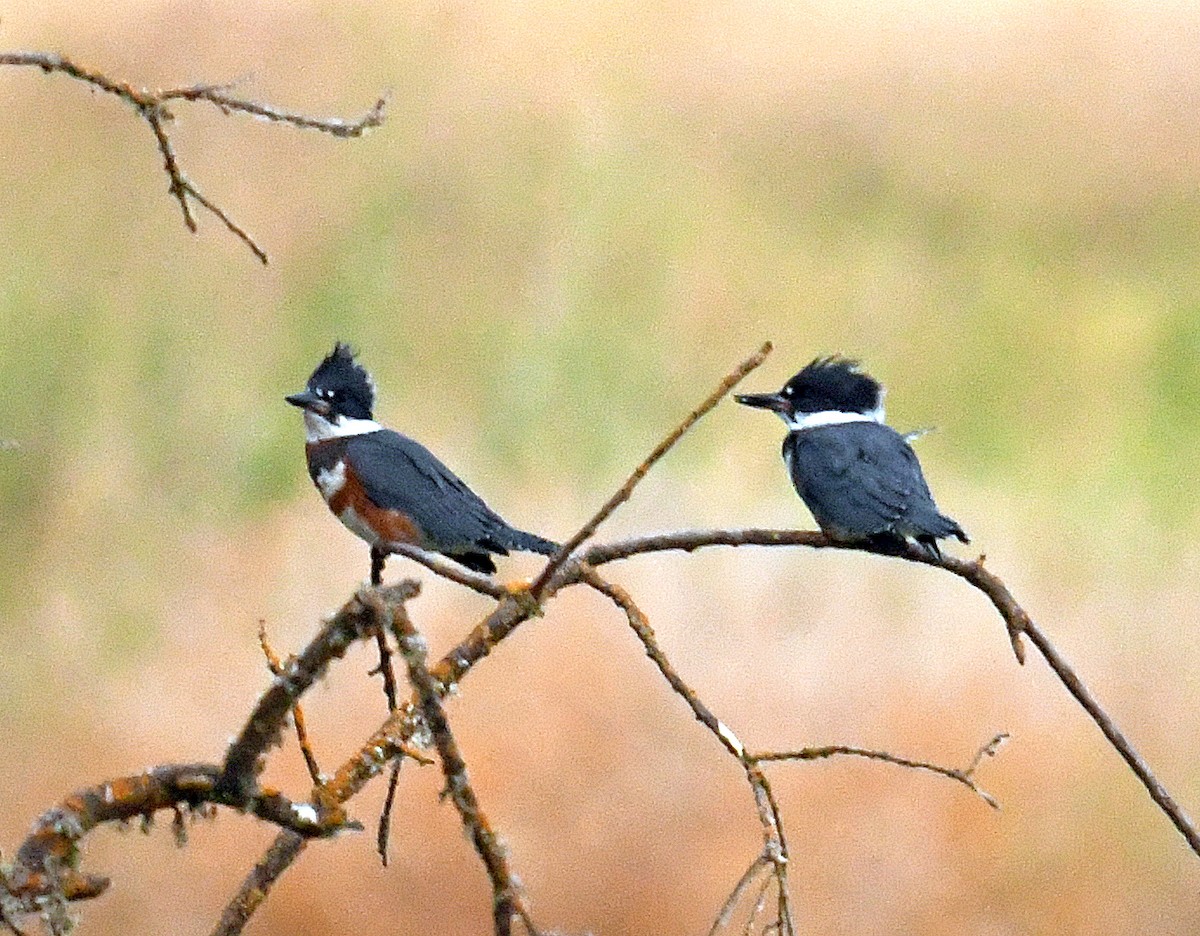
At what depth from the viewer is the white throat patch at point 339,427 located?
193cm

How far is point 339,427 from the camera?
194 cm

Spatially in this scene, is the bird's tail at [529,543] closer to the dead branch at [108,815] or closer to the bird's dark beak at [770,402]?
the bird's dark beak at [770,402]

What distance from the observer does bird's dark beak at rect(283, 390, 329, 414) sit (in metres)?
1.88

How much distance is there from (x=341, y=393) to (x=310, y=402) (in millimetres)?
52

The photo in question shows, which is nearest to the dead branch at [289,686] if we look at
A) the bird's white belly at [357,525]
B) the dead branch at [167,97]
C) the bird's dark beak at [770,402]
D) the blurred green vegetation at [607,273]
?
the dead branch at [167,97]

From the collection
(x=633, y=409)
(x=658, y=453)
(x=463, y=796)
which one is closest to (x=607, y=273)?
(x=633, y=409)

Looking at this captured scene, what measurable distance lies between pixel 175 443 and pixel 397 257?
0.43m

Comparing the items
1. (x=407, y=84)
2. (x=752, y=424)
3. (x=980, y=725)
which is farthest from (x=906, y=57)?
(x=980, y=725)

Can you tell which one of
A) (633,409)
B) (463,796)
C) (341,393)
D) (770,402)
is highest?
(633,409)

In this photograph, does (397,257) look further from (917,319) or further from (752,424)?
(917,319)

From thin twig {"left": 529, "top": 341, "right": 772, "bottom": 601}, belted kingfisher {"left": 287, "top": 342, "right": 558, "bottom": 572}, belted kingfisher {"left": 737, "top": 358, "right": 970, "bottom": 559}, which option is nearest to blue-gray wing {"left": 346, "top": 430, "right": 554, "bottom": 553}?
belted kingfisher {"left": 287, "top": 342, "right": 558, "bottom": 572}

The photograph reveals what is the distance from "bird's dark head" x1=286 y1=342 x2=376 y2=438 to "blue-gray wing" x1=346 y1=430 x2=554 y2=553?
0.13 ft

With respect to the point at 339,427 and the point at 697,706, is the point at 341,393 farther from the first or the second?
the point at 697,706

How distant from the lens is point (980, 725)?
2254 millimetres
